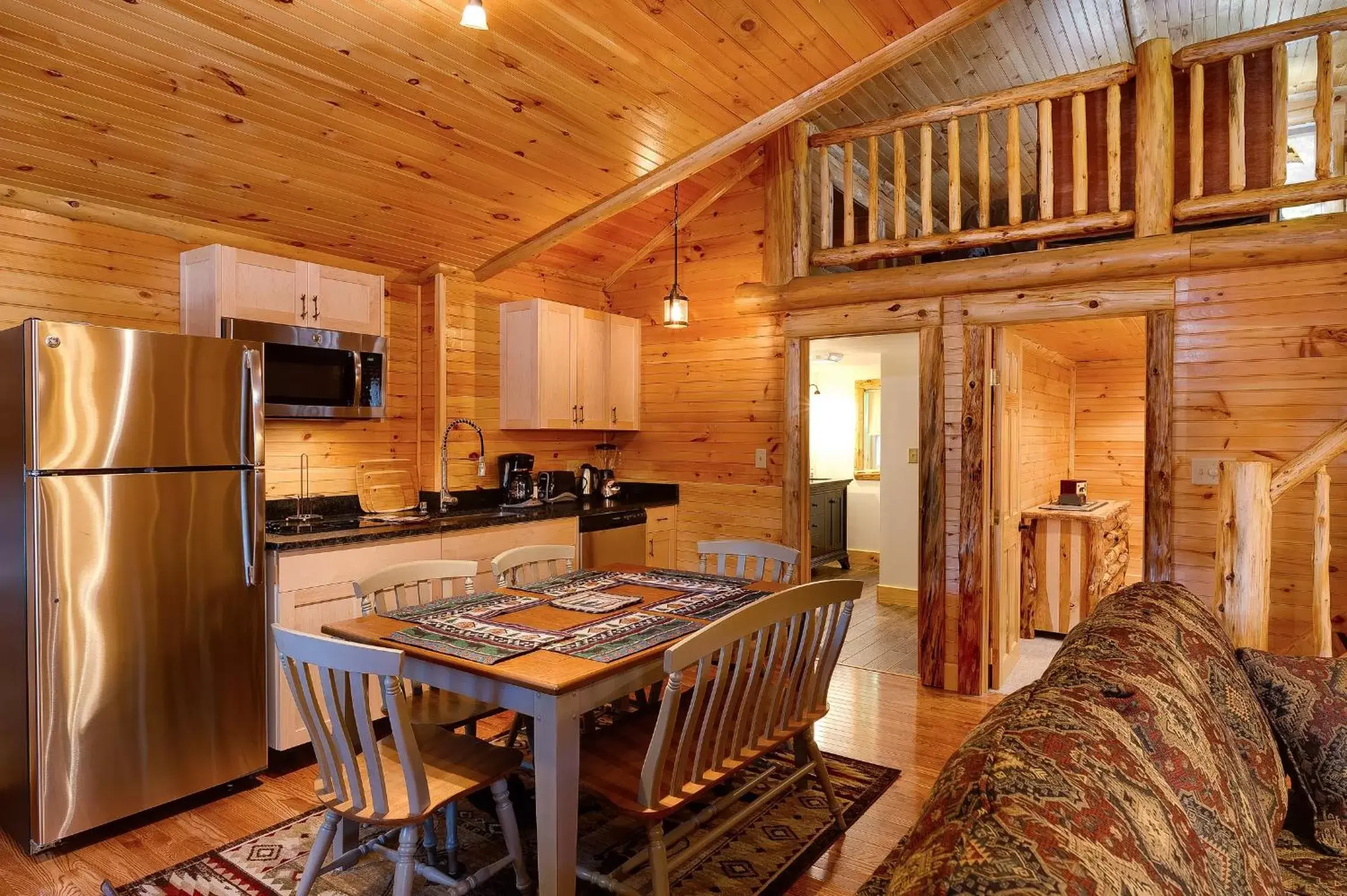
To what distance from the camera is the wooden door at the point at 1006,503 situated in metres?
4.17

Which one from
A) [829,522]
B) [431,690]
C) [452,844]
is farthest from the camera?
[829,522]

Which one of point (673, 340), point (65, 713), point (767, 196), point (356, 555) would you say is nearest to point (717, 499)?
Answer: point (673, 340)

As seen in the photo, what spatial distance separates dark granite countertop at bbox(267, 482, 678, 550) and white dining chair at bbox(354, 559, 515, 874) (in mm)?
536

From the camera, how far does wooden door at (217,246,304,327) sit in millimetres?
3432

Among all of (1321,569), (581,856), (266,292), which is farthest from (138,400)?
→ (1321,569)

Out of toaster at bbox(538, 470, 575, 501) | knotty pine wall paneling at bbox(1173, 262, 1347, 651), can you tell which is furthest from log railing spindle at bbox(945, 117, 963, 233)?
toaster at bbox(538, 470, 575, 501)

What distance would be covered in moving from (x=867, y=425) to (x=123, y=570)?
6.81 m

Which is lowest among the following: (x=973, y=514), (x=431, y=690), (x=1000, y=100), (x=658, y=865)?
(x=658, y=865)

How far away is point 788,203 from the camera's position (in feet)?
15.3

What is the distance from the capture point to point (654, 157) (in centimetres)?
413

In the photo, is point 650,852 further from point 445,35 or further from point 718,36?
point 718,36

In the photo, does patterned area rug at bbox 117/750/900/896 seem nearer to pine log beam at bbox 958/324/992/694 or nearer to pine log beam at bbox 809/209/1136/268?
pine log beam at bbox 958/324/992/694

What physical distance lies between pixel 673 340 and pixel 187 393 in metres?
3.14

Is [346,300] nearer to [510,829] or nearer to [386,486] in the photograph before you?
[386,486]
